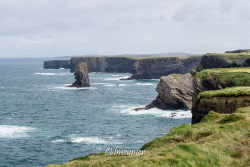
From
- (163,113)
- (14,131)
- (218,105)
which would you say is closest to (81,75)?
(163,113)

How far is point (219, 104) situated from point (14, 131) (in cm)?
4021

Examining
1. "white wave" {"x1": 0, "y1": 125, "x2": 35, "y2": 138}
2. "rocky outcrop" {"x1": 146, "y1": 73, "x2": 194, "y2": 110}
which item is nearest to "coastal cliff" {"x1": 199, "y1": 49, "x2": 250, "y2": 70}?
"rocky outcrop" {"x1": 146, "y1": 73, "x2": 194, "y2": 110}

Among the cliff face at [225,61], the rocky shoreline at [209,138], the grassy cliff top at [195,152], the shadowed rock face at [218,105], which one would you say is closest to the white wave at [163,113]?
the rocky shoreline at [209,138]

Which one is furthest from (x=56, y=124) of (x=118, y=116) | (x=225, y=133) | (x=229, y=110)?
(x=225, y=133)

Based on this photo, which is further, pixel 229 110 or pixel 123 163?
pixel 229 110

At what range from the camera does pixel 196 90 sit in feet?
281

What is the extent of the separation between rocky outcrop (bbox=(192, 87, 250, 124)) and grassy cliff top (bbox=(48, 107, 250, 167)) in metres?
29.0

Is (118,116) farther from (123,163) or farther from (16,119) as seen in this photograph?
(123,163)

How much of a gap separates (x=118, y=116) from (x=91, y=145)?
29005mm

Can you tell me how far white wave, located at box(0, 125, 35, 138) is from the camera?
69700 millimetres

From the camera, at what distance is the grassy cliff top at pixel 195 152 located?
2034 centimetres

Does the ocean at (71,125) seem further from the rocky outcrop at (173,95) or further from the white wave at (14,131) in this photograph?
the rocky outcrop at (173,95)

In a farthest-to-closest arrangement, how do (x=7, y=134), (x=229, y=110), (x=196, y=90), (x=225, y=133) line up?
1. (x=196, y=90)
2. (x=7, y=134)
3. (x=229, y=110)
4. (x=225, y=133)

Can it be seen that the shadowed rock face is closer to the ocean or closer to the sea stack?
the ocean
